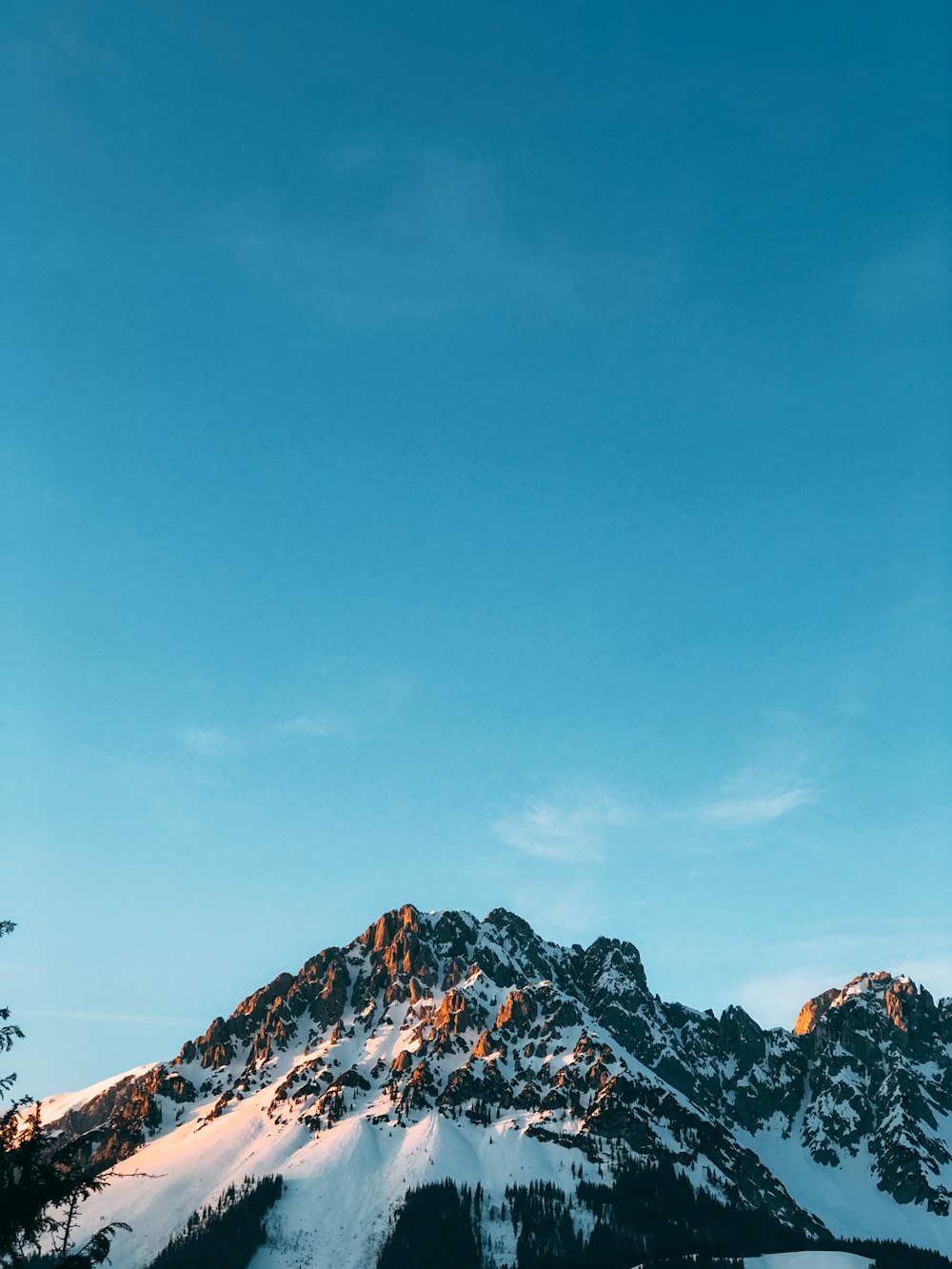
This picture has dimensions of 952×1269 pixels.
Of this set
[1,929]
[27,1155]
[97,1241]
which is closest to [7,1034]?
[1,929]

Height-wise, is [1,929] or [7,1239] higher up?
[1,929]

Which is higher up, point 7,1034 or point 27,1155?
point 7,1034

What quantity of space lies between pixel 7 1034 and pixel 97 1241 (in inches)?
516

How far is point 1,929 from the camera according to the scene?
4288 cm

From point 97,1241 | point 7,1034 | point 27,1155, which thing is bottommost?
point 97,1241

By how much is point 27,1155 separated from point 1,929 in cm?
1130

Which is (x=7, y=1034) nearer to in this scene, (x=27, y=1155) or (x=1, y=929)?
(x=1, y=929)

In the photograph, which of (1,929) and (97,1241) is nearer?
(1,929)

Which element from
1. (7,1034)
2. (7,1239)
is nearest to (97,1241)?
(7,1239)

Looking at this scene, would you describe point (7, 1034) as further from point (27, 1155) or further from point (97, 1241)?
point (97, 1241)

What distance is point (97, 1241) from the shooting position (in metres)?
49.9

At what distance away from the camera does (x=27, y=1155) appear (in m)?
47.1

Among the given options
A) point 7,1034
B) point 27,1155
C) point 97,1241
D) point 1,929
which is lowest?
point 97,1241

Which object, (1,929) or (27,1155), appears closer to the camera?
(1,929)
